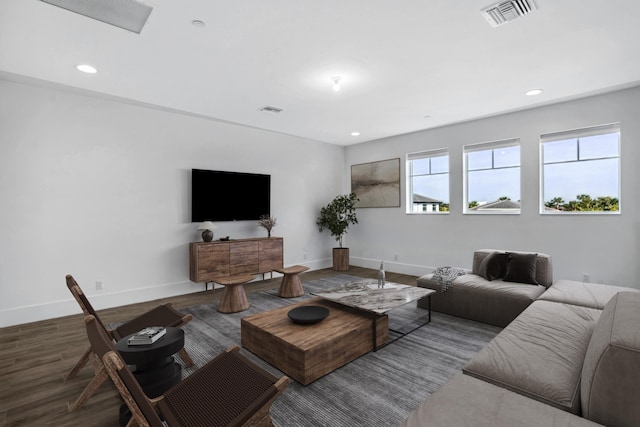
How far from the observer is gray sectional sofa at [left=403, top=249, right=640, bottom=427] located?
1.18 metres

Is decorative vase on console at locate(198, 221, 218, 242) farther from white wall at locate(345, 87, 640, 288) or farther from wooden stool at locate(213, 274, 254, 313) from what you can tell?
white wall at locate(345, 87, 640, 288)

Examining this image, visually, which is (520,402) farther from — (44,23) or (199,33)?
(44,23)

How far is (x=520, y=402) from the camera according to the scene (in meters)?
1.33

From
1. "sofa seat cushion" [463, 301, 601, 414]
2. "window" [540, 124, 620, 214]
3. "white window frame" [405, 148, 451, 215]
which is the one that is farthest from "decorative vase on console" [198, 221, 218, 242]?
"window" [540, 124, 620, 214]

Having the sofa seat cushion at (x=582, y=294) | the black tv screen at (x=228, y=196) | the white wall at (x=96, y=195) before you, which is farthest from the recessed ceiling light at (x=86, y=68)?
the sofa seat cushion at (x=582, y=294)

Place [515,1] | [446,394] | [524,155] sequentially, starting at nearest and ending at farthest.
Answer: [446,394] < [515,1] < [524,155]

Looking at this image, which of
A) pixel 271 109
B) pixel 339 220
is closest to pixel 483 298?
pixel 339 220

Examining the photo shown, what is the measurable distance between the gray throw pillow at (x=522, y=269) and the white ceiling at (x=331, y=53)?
2.08 m

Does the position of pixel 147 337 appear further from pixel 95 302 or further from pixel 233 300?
pixel 95 302

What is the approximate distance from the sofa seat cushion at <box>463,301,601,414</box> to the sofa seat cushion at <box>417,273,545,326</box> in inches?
32.0

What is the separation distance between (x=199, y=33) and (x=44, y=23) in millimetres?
1196

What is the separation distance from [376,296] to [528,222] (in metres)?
3.08

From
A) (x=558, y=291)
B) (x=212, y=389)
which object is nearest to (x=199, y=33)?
(x=212, y=389)

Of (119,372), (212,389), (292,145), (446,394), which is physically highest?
(292,145)
